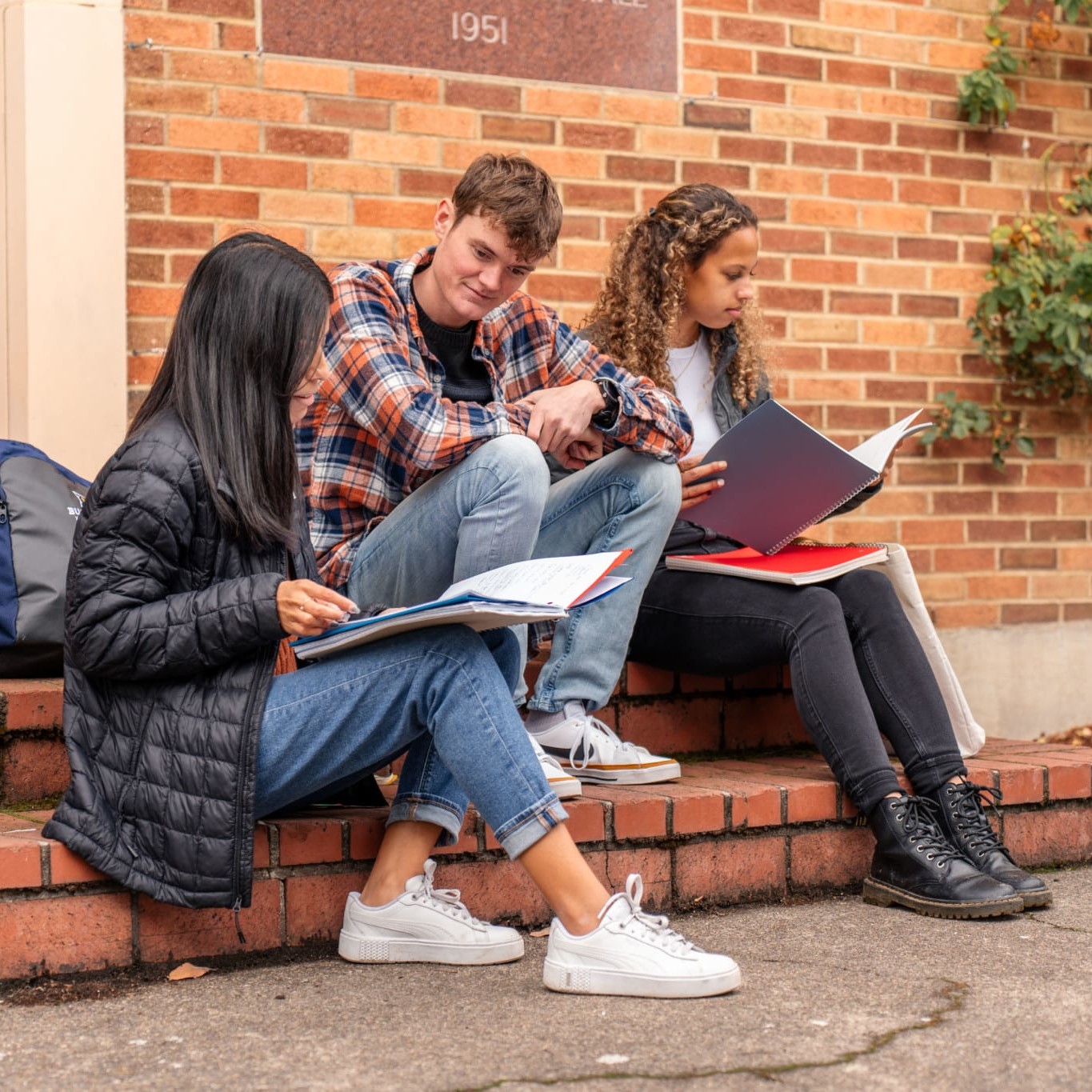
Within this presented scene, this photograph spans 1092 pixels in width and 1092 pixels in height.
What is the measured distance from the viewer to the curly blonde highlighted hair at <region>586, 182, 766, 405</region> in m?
3.46

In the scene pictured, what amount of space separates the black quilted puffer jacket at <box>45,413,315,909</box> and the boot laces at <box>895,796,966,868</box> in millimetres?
1356

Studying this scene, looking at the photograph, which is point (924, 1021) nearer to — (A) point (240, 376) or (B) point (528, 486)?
(B) point (528, 486)

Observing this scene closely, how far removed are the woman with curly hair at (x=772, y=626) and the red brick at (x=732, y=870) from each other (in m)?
0.19

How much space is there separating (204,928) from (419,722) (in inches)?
20.8

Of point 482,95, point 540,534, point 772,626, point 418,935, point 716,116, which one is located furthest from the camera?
point 716,116

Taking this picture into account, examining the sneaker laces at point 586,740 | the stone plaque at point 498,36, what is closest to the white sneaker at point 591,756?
the sneaker laces at point 586,740

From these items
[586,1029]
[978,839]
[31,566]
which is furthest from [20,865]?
[978,839]

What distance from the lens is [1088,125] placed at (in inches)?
190

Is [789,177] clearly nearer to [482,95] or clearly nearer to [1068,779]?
[482,95]

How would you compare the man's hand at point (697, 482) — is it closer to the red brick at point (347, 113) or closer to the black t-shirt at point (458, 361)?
the black t-shirt at point (458, 361)

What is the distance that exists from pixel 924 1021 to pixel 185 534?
1.32 meters

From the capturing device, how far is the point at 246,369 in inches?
91.0

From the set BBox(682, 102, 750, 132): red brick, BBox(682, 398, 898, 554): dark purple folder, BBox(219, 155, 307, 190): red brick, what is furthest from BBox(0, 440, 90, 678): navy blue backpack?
BBox(682, 102, 750, 132): red brick

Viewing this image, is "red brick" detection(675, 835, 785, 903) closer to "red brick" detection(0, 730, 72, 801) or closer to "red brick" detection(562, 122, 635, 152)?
"red brick" detection(0, 730, 72, 801)
